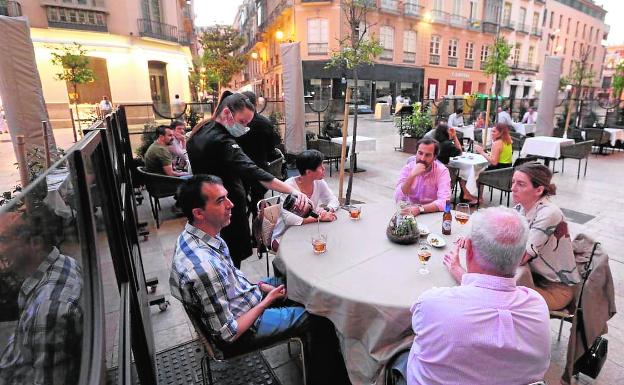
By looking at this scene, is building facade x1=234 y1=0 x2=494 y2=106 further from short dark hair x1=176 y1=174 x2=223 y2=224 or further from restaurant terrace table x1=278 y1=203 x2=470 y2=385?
short dark hair x1=176 y1=174 x2=223 y2=224

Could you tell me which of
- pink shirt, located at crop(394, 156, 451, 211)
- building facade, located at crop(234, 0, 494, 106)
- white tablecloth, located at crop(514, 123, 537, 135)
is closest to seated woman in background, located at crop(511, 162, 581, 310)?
pink shirt, located at crop(394, 156, 451, 211)

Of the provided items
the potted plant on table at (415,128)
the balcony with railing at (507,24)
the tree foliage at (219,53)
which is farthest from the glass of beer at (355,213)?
the balcony with railing at (507,24)

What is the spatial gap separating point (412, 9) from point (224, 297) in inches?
1247

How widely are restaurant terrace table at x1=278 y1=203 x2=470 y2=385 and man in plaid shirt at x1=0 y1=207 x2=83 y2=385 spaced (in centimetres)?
125

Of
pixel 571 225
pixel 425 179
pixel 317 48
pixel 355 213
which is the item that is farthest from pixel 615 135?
pixel 317 48

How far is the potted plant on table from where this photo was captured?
1021 centimetres

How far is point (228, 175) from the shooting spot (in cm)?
311

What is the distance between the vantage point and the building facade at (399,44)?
26266 millimetres

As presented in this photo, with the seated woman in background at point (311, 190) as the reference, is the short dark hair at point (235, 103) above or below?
above

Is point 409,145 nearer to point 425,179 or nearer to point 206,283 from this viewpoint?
point 425,179

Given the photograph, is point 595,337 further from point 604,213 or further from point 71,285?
Answer: point 604,213

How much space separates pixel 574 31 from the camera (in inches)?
1730

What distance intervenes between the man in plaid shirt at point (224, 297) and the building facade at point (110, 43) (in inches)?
792

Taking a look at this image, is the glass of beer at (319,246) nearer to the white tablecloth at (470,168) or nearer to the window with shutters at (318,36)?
the white tablecloth at (470,168)
